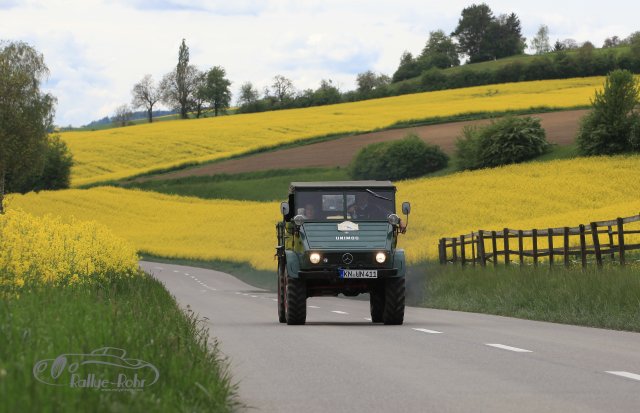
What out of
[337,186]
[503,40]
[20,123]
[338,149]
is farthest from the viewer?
[503,40]

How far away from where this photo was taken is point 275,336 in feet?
56.3

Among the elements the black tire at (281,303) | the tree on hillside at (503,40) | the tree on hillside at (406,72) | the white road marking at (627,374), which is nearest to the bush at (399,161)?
the black tire at (281,303)

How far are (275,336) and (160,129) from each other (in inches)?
4020

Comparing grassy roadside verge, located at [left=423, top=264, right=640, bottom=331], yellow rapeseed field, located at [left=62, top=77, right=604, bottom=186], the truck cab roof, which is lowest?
grassy roadside verge, located at [left=423, top=264, right=640, bottom=331]

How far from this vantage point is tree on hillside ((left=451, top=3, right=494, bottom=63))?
19312cm

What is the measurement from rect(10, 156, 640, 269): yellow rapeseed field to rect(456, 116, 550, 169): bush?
2620 mm

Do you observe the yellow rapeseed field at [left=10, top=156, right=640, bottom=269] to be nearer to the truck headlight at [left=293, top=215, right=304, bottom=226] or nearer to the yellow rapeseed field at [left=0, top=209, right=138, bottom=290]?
the yellow rapeseed field at [left=0, top=209, right=138, bottom=290]

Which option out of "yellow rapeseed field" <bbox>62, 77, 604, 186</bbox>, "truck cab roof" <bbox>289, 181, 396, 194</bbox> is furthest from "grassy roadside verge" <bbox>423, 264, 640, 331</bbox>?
"yellow rapeseed field" <bbox>62, 77, 604, 186</bbox>

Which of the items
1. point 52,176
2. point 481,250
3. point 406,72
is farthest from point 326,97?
point 481,250

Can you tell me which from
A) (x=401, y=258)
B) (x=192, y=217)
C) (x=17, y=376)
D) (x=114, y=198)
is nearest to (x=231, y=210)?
(x=192, y=217)

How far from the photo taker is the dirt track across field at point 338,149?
8756 centimetres

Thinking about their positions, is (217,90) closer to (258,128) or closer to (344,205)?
(258,128)

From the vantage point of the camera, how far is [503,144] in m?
75.4

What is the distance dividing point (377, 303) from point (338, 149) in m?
73.4
